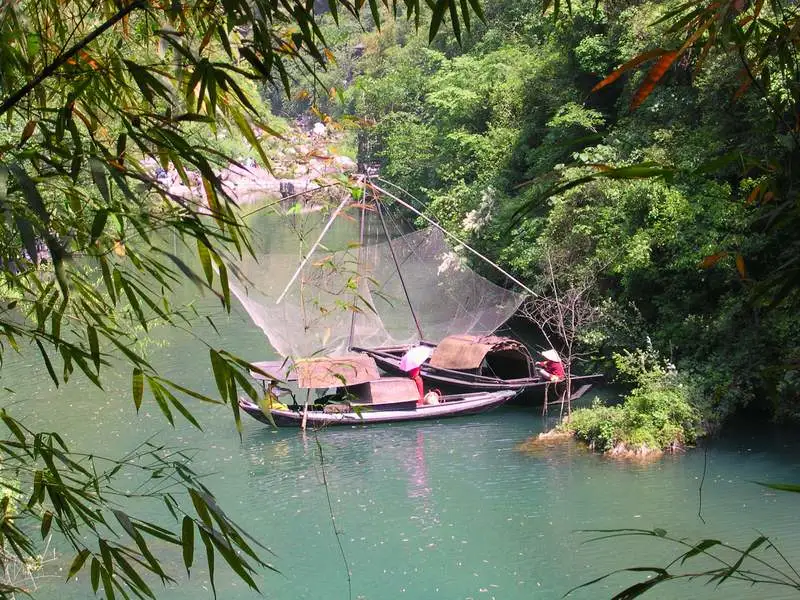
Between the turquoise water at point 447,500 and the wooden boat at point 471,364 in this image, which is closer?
the turquoise water at point 447,500

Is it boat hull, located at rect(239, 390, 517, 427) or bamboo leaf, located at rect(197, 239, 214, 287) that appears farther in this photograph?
boat hull, located at rect(239, 390, 517, 427)

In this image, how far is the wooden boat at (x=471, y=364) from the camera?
945cm

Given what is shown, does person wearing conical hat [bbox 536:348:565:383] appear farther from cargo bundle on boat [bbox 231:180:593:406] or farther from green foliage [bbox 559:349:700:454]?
green foliage [bbox 559:349:700:454]

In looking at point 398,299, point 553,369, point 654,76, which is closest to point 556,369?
point 553,369

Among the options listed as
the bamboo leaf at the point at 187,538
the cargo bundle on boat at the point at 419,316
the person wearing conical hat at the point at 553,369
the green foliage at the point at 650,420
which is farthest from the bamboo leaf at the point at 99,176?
the person wearing conical hat at the point at 553,369

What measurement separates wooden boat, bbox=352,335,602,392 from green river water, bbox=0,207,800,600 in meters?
0.37

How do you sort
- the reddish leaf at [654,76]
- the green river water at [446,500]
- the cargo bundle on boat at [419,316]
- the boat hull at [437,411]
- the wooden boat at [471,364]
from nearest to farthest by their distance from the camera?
1. the reddish leaf at [654,76]
2. the green river water at [446,500]
3. the boat hull at [437,411]
4. the cargo bundle on boat at [419,316]
5. the wooden boat at [471,364]

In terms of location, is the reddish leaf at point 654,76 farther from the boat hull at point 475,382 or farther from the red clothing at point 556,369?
the boat hull at point 475,382

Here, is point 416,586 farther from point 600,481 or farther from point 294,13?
point 294,13

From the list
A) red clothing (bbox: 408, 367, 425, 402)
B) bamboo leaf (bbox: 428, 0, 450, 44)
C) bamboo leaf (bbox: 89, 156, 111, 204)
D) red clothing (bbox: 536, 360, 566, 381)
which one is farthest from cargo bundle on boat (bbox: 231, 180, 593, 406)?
bamboo leaf (bbox: 89, 156, 111, 204)

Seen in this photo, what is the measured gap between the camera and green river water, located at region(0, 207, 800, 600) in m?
5.50

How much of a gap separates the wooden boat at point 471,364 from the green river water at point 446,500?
373 millimetres

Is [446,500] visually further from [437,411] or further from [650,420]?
[437,411]

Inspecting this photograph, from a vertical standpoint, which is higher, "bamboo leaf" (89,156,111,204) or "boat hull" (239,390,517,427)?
"bamboo leaf" (89,156,111,204)
